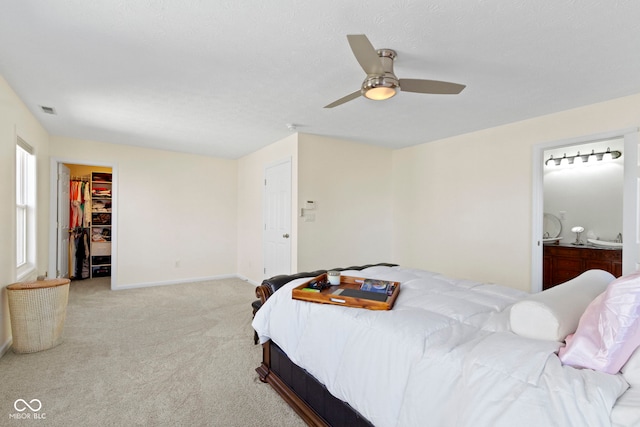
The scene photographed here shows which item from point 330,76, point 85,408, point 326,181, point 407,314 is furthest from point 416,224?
point 85,408

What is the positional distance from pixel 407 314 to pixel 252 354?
1704 mm

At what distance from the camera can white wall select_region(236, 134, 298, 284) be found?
14.3 feet

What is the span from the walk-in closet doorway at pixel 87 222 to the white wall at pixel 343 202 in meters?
3.15

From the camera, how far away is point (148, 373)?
7.85ft

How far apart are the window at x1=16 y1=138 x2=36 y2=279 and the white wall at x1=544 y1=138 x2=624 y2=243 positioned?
7.00 metres

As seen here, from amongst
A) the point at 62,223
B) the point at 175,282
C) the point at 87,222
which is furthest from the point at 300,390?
the point at 87,222

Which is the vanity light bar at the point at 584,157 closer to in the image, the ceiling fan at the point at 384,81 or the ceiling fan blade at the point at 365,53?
the ceiling fan at the point at 384,81

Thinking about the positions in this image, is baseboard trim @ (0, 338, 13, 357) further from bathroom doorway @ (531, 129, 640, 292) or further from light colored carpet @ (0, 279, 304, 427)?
bathroom doorway @ (531, 129, 640, 292)

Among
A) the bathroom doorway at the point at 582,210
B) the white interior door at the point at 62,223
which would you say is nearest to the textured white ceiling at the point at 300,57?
the white interior door at the point at 62,223

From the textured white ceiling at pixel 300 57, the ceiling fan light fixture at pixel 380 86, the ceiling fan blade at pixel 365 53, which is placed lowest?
the ceiling fan light fixture at pixel 380 86

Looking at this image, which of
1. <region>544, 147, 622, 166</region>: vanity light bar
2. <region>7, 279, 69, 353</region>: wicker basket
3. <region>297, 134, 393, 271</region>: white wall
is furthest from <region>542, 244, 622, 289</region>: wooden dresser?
<region>7, 279, 69, 353</region>: wicker basket

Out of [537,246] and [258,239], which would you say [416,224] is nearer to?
[537,246]

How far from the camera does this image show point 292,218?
4.33m

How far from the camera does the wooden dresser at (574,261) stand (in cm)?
378
